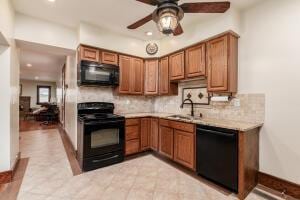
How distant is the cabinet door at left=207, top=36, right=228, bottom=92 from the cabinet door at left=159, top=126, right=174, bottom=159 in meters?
1.11

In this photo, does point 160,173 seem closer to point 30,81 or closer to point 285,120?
point 285,120

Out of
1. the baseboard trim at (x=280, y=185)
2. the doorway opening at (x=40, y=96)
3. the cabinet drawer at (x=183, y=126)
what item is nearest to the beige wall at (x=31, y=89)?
the doorway opening at (x=40, y=96)

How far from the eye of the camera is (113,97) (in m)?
3.72

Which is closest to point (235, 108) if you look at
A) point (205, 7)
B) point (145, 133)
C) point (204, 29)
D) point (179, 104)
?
point (179, 104)

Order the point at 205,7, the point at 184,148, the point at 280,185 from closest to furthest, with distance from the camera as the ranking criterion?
the point at 205,7 < the point at 280,185 < the point at 184,148

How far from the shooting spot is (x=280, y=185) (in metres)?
2.16

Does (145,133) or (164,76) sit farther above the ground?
(164,76)

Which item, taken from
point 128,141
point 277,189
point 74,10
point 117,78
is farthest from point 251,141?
point 74,10

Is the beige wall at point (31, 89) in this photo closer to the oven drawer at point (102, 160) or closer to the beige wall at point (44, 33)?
the beige wall at point (44, 33)

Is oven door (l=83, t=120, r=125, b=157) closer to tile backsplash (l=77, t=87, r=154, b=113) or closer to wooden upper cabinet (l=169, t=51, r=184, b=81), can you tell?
tile backsplash (l=77, t=87, r=154, b=113)

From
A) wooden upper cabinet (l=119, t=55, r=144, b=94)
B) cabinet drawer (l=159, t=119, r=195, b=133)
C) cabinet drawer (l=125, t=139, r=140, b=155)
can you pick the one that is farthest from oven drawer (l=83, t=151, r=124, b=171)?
wooden upper cabinet (l=119, t=55, r=144, b=94)

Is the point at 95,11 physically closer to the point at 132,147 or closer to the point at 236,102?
the point at 132,147

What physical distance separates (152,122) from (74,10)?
255 centimetres

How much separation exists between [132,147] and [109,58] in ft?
6.40
